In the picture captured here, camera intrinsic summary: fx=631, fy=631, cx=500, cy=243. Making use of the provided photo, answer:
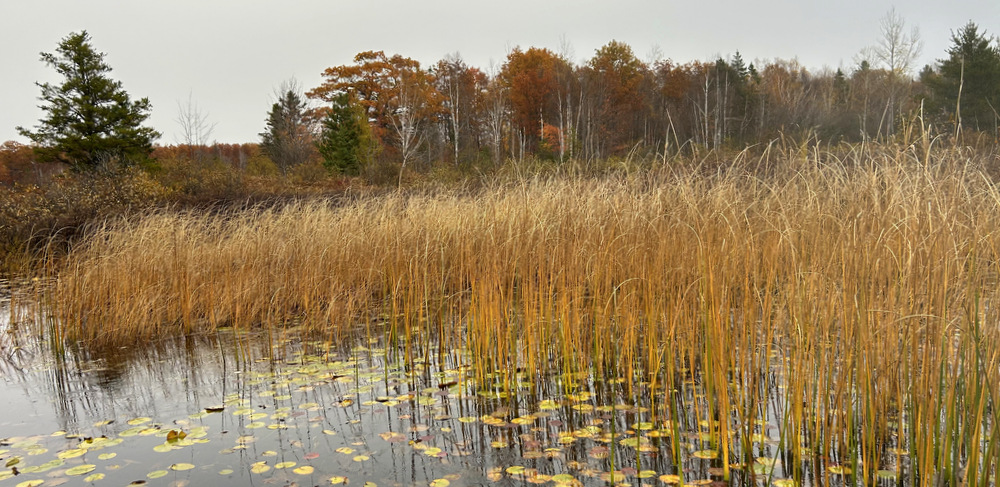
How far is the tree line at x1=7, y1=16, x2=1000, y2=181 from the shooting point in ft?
76.4

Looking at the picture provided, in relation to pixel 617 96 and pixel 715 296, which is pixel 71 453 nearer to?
pixel 715 296

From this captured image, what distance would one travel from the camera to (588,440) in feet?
9.50

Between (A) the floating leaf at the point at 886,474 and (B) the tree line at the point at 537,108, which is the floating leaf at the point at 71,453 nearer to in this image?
(A) the floating leaf at the point at 886,474

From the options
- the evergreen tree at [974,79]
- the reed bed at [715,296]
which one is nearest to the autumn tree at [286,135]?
the reed bed at [715,296]

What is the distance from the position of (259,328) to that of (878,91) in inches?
1543

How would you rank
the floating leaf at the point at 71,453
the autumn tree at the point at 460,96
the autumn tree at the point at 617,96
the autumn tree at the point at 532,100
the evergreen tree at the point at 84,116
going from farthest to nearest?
the autumn tree at the point at 460,96, the autumn tree at the point at 532,100, the autumn tree at the point at 617,96, the evergreen tree at the point at 84,116, the floating leaf at the point at 71,453

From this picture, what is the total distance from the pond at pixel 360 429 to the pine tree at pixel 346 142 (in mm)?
20394

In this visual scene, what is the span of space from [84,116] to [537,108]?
20505 mm

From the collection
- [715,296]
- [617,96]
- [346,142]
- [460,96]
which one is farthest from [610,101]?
[715,296]

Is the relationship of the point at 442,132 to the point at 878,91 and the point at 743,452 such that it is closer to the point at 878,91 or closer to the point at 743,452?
the point at 878,91

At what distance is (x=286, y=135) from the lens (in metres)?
28.3

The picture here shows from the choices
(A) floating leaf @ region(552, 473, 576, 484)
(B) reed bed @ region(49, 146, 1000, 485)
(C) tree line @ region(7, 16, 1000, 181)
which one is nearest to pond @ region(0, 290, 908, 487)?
(A) floating leaf @ region(552, 473, 576, 484)

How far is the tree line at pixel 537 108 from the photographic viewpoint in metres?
23.3

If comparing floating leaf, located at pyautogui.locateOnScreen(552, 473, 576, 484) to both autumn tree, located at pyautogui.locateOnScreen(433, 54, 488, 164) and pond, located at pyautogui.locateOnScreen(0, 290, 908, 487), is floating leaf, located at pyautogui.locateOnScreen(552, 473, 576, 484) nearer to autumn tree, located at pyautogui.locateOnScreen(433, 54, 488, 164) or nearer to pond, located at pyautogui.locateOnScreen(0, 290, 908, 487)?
pond, located at pyautogui.locateOnScreen(0, 290, 908, 487)
